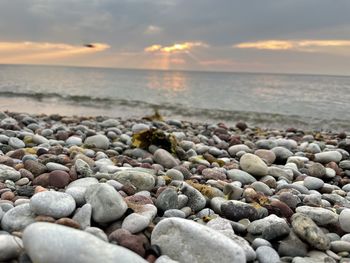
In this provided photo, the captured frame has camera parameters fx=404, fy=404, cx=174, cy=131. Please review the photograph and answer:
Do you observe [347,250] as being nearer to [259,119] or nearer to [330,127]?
[330,127]

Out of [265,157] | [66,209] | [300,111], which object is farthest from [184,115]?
[66,209]

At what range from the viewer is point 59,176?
3.54m

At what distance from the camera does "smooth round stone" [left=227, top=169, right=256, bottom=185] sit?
4520mm

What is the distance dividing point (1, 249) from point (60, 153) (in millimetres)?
2926

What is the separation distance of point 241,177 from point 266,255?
6.56 feet

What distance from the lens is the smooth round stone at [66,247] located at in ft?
6.65

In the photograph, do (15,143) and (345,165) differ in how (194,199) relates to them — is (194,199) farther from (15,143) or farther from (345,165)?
(345,165)

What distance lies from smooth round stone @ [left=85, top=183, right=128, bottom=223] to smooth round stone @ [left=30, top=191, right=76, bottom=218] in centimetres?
15

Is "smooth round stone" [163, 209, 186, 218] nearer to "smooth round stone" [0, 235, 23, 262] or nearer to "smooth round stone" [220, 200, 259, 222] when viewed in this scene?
"smooth round stone" [220, 200, 259, 222]

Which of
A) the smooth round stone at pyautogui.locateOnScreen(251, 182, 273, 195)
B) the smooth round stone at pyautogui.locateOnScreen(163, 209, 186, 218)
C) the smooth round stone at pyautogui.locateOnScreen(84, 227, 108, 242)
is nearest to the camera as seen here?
the smooth round stone at pyautogui.locateOnScreen(84, 227, 108, 242)

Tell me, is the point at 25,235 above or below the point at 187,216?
above

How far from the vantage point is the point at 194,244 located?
2393 mm

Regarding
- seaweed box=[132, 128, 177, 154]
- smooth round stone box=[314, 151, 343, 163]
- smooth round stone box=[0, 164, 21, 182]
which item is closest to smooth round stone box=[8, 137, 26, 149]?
seaweed box=[132, 128, 177, 154]

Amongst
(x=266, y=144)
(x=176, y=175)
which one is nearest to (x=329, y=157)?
(x=266, y=144)
